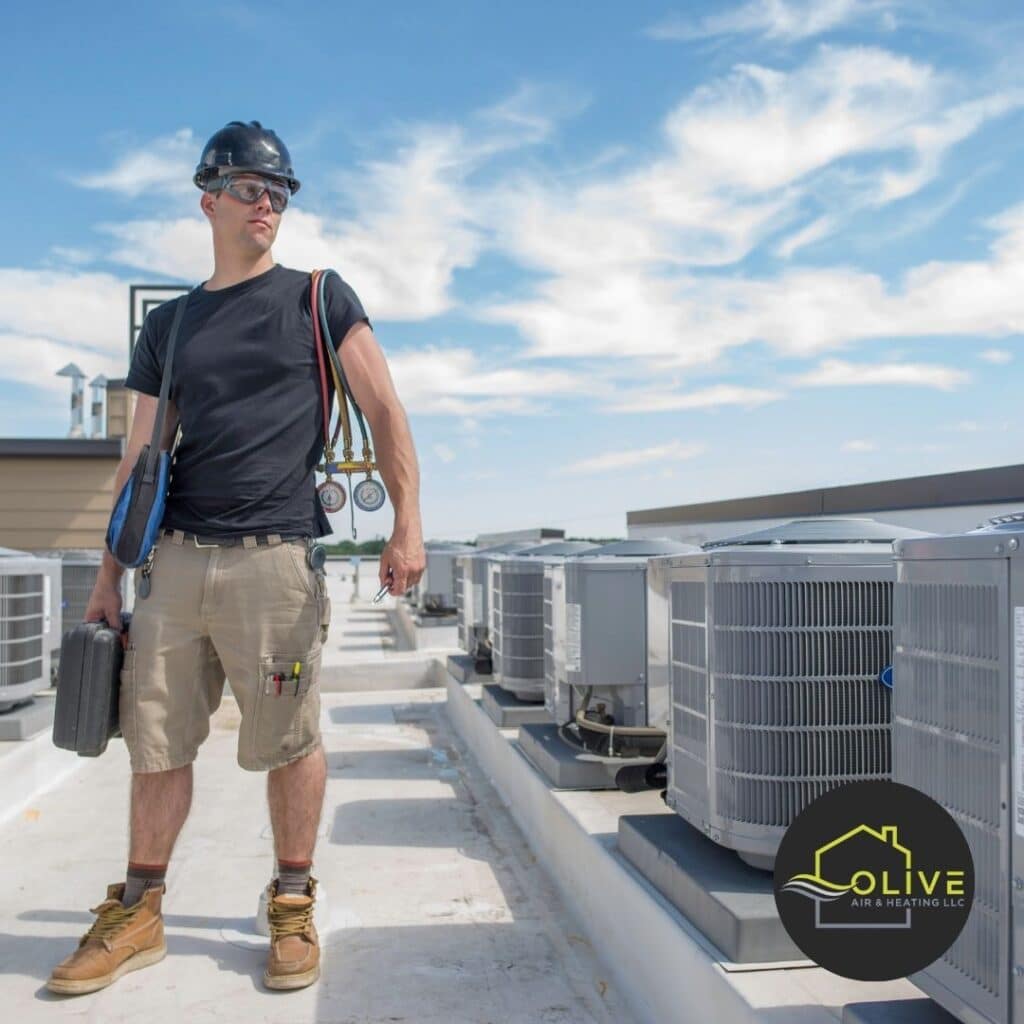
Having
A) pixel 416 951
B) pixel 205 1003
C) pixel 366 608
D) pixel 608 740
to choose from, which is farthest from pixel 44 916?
pixel 366 608

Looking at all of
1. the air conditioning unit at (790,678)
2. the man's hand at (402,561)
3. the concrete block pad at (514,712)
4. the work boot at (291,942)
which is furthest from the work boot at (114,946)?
the concrete block pad at (514,712)

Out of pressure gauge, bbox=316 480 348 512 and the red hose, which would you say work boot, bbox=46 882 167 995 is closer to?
pressure gauge, bbox=316 480 348 512

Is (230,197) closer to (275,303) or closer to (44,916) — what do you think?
(275,303)

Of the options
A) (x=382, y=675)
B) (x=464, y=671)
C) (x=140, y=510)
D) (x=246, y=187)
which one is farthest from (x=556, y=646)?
(x=382, y=675)

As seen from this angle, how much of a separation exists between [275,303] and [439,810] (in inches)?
103

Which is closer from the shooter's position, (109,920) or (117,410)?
(109,920)

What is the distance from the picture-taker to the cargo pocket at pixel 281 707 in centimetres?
279

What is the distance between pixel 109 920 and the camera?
9.25 feet

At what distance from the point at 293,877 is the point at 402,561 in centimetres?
94

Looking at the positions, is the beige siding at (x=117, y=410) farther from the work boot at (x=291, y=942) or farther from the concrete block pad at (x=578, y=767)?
the work boot at (x=291, y=942)

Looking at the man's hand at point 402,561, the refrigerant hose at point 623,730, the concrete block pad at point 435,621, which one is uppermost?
the man's hand at point 402,561

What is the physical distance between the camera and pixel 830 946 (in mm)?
1772

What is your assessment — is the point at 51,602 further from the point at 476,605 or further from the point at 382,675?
the point at 382,675

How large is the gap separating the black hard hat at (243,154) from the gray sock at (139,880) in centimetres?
185
